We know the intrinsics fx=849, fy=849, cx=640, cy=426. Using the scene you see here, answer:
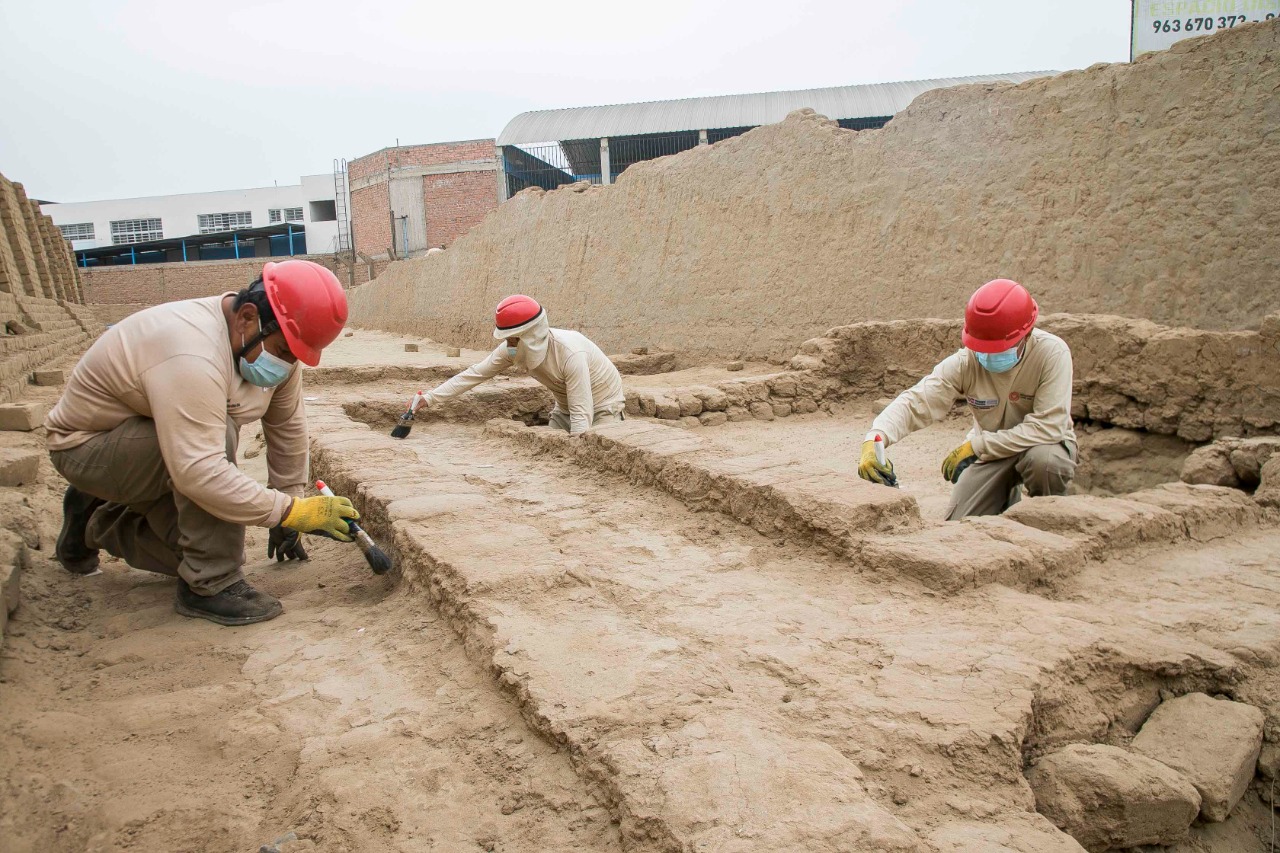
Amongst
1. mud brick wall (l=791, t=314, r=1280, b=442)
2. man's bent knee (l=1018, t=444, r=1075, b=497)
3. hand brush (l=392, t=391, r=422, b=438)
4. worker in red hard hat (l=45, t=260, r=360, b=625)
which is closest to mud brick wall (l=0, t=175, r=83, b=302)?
hand brush (l=392, t=391, r=422, b=438)

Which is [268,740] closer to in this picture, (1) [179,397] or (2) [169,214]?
(1) [179,397]

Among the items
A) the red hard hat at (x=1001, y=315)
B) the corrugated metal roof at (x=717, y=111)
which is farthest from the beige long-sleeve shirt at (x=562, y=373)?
the corrugated metal roof at (x=717, y=111)

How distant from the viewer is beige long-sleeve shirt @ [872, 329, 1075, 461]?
12.9ft

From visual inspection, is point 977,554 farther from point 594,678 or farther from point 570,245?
point 570,245

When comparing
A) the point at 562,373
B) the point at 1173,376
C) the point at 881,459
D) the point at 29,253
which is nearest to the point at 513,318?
the point at 562,373

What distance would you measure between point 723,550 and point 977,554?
2.69 ft

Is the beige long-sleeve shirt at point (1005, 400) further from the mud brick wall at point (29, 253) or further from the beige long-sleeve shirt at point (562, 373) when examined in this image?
the mud brick wall at point (29, 253)

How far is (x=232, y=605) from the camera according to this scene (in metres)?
2.66

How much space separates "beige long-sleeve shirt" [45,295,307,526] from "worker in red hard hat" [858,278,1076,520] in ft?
8.14

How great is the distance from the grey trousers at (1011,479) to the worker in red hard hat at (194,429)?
2999 mm

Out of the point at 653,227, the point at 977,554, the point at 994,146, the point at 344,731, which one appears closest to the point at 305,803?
the point at 344,731

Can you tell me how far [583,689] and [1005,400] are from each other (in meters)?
3.07

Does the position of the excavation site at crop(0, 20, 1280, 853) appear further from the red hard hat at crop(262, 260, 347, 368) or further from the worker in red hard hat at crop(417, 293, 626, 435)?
the red hard hat at crop(262, 260, 347, 368)

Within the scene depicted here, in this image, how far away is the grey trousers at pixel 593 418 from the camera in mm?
5723
